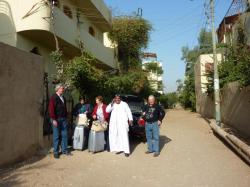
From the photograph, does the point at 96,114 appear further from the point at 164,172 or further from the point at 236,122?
the point at 236,122

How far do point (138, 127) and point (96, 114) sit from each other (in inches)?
79.6

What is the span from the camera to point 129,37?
31.9 meters

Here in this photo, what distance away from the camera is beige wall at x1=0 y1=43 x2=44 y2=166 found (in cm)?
853

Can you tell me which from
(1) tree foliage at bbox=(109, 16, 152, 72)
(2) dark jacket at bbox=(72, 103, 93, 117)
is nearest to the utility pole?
(2) dark jacket at bbox=(72, 103, 93, 117)

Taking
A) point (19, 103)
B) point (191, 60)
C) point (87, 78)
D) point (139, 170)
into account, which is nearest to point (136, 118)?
→ point (87, 78)

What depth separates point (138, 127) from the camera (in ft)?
Answer: 43.9

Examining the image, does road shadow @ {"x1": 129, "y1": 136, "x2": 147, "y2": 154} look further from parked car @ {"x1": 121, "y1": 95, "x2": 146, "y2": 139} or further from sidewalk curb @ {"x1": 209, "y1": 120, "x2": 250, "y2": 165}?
sidewalk curb @ {"x1": 209, "y1": 120, "x2": 250, "y2": 165}

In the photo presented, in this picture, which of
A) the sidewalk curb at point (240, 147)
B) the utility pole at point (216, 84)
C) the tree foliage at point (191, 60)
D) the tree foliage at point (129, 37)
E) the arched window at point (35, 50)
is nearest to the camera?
the sidewalk curb at point (240, 147)

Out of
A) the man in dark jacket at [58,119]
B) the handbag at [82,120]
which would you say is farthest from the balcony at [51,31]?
the man in dark jacket at [58,119]

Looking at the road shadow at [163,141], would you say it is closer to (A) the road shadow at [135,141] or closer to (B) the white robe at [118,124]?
(A) the road shadow at [135,141]

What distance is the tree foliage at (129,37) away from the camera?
31.6 meters

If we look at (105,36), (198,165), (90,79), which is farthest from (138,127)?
(105,36)

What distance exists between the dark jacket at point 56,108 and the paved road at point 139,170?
1107mm

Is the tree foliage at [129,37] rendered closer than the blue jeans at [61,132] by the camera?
No
